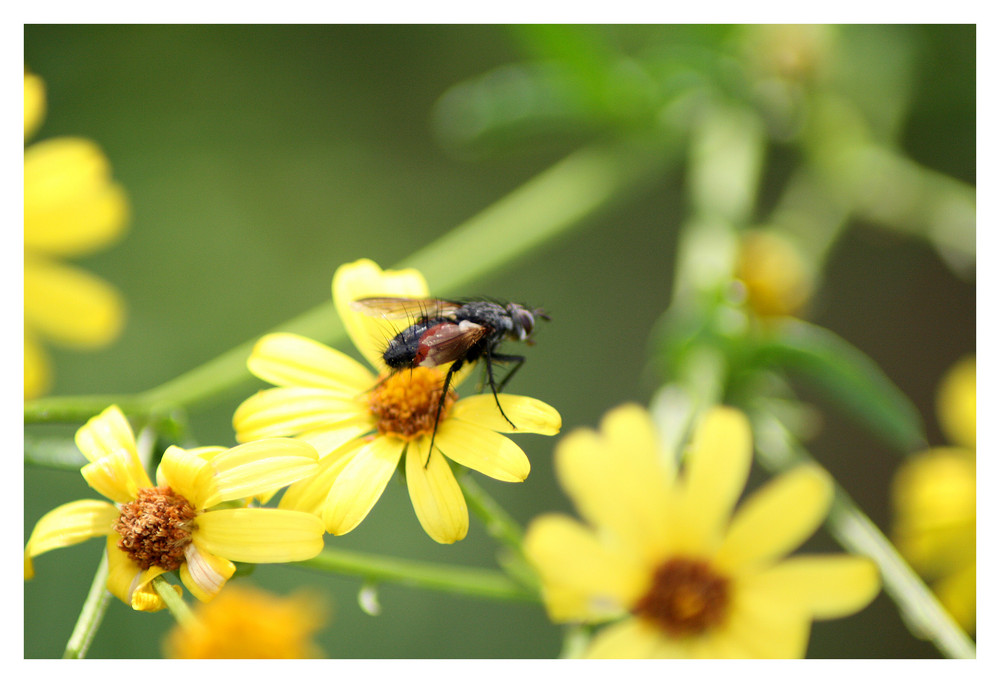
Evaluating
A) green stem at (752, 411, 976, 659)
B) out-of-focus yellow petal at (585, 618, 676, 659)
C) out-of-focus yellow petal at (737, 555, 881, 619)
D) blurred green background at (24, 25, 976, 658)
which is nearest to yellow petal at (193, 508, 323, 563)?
out-of-focus yellow petal at (585, 618, 676, 659)

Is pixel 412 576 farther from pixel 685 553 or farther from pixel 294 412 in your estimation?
pixel 685 553

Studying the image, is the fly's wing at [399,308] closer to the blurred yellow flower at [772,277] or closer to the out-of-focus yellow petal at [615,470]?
the out-of-focus yellow petal at [615,470]

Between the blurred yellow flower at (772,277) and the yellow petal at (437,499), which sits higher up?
the blurred yellow flower at (772,277)

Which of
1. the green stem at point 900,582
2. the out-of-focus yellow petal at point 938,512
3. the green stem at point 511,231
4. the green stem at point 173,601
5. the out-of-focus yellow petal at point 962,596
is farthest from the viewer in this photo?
the out-of-focus yellow petal at point 938,512

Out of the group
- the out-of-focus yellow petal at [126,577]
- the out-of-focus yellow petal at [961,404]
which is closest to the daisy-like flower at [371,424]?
the out-of-focus yellow petal at [126,577]

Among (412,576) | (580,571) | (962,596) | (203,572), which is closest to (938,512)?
(962,596)
